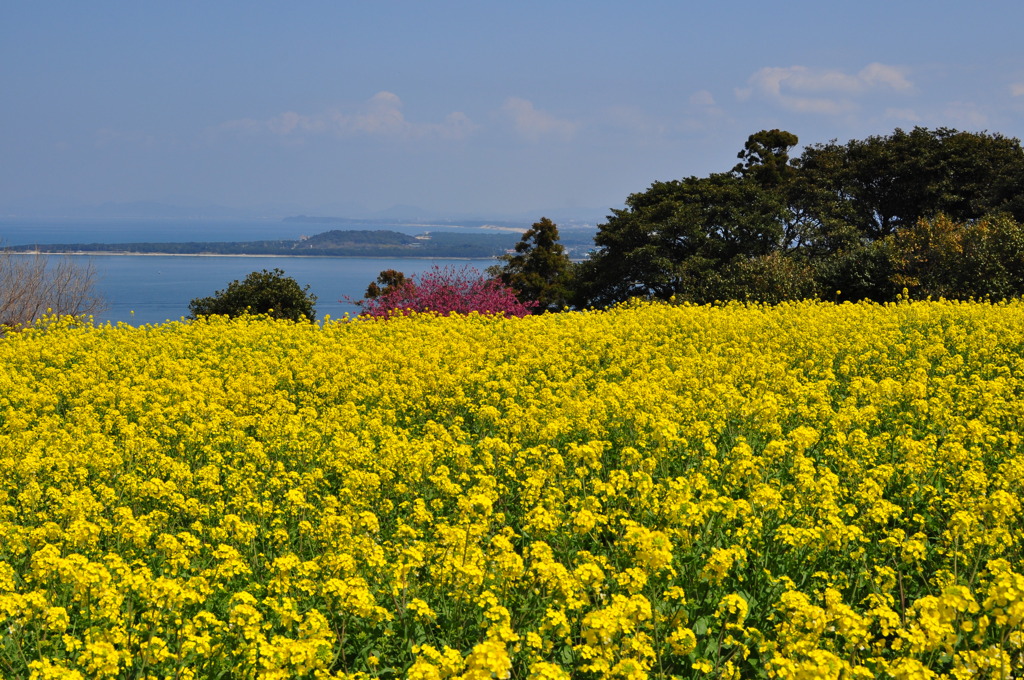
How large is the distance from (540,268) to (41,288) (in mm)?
27339

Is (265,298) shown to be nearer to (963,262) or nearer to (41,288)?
(41,288)

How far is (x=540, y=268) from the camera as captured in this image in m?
51.1

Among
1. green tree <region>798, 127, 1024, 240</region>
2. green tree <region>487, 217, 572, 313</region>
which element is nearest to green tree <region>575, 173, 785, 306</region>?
green tree <region>798, 127, 1024, 240</region>

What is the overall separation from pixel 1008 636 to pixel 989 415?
473cm

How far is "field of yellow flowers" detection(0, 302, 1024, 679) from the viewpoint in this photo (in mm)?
4629

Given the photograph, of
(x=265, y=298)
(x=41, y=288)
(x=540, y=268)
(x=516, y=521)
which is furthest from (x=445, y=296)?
(x=516, y=521)

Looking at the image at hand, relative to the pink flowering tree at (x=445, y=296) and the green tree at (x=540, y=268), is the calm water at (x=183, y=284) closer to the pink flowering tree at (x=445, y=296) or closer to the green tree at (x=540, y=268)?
the green tree at (x=540, y=268)

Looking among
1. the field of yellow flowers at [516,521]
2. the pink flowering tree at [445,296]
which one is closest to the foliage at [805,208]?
the pink flowering tree at [445,296]

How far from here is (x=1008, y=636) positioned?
15.6 feet

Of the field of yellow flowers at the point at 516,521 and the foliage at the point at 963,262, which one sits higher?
the foliage at the point at 963,262

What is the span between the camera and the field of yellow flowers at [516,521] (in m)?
4.63

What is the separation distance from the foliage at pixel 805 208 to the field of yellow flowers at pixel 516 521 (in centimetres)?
2529

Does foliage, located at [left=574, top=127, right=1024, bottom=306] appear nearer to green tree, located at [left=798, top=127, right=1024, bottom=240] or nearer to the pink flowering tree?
green tree, located at [left=798, top=127, right=1024, bottom=240]

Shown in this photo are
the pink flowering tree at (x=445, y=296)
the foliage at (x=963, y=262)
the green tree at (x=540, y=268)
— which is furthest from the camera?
the green tree at (x=540, y=268)
